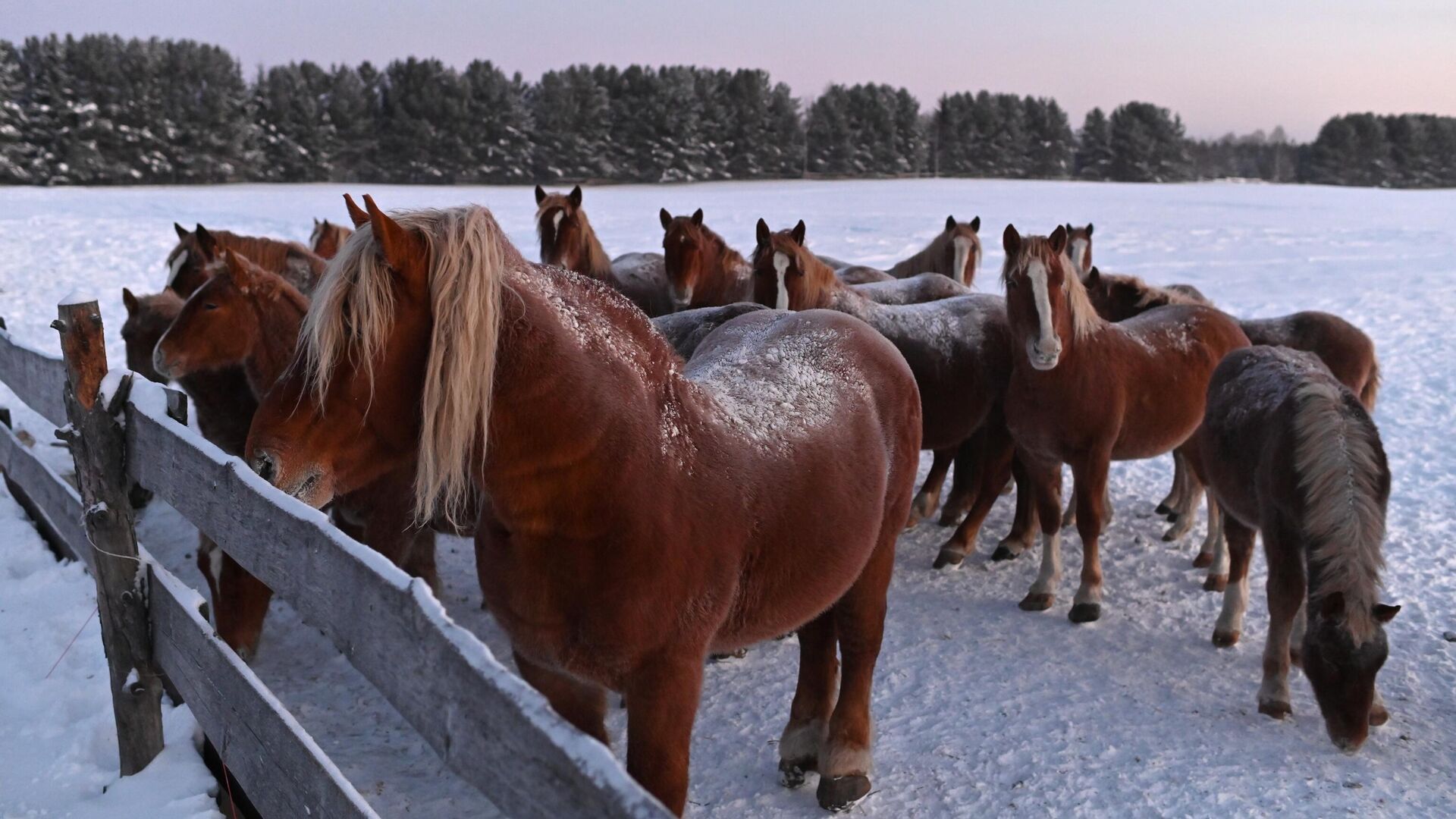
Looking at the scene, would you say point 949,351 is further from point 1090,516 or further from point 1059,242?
point 1090,516

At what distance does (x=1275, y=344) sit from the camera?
6973mm

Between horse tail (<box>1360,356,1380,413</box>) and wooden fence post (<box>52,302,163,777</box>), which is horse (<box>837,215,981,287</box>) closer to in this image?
horse tail (<box>1360,356,1380,413</box>)

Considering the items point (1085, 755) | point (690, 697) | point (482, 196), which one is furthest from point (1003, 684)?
point (482, 196)

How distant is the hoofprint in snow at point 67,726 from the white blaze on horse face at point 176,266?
2.57 m

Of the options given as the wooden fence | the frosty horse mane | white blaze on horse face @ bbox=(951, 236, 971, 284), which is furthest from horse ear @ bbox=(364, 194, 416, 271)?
white blaze on horse face @ bbox=(951, 236, 971, 284)

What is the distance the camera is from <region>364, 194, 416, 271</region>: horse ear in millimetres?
1799

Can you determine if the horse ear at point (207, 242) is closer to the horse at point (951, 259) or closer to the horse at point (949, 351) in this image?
the horse at point (949, 351)

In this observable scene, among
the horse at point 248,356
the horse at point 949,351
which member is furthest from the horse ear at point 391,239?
the horse at point 949,351

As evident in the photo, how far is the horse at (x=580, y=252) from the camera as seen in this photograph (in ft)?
27.4

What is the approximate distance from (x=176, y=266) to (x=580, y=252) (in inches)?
124

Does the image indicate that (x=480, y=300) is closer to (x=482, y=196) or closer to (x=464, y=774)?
(x=464, y=774)

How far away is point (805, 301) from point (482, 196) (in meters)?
29.1

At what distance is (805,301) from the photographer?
22.0ft

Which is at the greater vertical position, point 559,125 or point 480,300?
point 559,125
